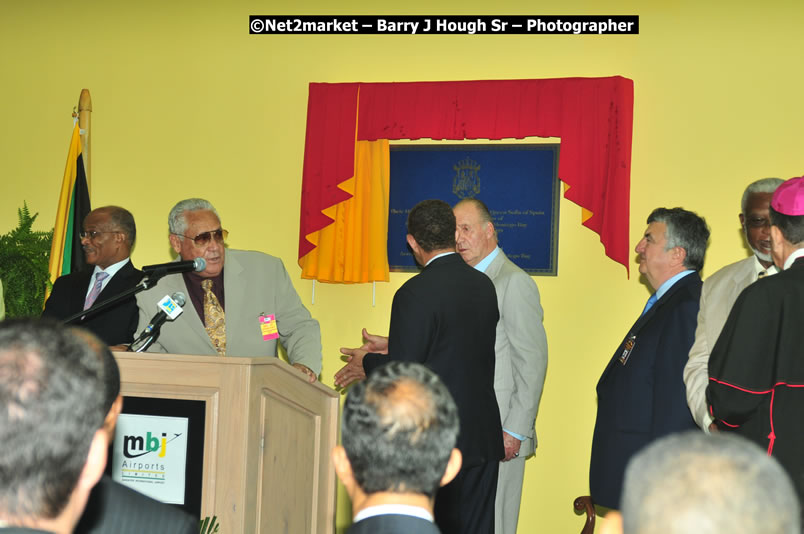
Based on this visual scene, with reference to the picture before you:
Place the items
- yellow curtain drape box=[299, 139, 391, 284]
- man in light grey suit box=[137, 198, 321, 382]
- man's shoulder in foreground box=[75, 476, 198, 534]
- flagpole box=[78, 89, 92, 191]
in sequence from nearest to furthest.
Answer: man's shoulder in foreground box=[75, 476, 198, 534] → man in light grey suit box=[137, 198, 321, 382] → yellow curtain drape box=[299, 139, 391, 284] → flagpole box=[78, 89, 92, 191]

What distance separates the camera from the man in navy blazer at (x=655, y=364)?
3.65m

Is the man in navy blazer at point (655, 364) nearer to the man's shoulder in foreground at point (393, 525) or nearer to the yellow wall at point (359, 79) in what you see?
the yellow wall at point (359, 79)

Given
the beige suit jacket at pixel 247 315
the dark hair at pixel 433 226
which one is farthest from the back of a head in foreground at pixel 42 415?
the beige suit jacket at pixel 247 315

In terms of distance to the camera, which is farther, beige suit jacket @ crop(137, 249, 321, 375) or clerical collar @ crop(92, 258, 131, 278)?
clerical collar @ crop(92, 258, 131, 278)

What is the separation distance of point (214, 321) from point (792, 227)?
2.61 m

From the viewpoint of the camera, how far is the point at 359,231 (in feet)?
17.9

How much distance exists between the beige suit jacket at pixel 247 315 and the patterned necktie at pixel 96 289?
24.5 inches

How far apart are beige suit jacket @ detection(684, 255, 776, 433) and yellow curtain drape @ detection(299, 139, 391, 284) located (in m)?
2.46

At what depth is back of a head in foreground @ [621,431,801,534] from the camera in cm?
90

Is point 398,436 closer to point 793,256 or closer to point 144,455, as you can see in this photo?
point 793,256

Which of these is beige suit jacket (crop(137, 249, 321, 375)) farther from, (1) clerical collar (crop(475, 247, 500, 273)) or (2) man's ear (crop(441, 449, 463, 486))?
(2) man's ear (crop(441, 449, 463, 486))

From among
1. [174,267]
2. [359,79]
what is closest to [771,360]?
[174,267]

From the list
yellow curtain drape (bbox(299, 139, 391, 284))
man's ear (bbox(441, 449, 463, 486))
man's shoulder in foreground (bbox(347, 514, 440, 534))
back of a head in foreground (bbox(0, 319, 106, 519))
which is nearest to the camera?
back of a head in foreground (bbox(0, 319, 106, 519))

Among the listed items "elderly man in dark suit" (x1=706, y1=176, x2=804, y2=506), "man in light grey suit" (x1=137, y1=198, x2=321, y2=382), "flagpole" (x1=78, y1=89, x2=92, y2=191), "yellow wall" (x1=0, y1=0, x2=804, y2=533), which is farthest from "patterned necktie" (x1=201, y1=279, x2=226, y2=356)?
"elderly man in dark suit" (x1=706, y1=176, x2=804, y2=506)
